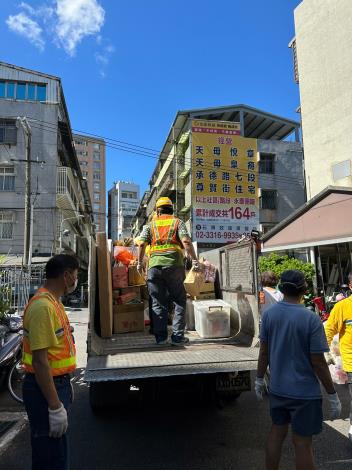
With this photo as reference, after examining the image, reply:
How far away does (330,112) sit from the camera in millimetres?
16812

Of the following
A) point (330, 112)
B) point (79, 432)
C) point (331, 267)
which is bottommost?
point (79, 432)

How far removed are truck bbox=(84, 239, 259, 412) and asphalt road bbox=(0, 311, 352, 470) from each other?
1.06 feet

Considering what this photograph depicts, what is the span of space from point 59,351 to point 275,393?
1.48 meters

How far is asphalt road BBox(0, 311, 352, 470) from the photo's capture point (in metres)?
3.64

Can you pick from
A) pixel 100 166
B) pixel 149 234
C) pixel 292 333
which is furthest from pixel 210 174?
pixel 100 166

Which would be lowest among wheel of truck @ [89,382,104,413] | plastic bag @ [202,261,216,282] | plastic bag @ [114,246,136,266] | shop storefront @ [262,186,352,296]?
wheel of truck @ [89,382,104,413]

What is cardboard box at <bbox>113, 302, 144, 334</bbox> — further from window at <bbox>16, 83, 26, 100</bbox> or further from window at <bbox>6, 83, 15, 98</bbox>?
window at <bbox>6, 83, 15, 98</bbox>

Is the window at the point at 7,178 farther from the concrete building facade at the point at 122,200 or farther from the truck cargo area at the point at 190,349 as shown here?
the concrete building facade at the point at 122,200

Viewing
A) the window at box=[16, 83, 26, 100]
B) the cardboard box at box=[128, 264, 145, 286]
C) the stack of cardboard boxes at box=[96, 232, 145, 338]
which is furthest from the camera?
the window at box=[16, 83, 26, 100]

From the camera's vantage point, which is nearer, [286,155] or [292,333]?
[292,333]

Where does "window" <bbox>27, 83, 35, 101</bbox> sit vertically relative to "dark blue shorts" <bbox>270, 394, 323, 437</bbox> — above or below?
above

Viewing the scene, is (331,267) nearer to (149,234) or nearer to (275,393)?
(149,234)

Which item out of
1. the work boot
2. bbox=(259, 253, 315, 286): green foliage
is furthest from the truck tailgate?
bbox=(259, 253, 315, 286): green foliage

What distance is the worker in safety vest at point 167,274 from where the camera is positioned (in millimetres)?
4762
